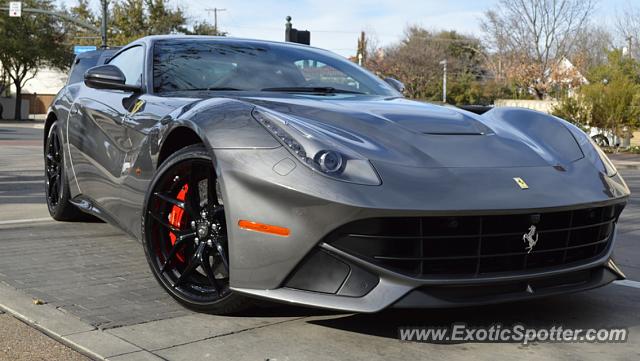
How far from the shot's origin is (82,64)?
780 cm

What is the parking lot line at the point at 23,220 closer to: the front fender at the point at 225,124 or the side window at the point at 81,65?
the side window at the point at 81,65

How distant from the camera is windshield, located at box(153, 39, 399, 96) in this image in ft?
13.8

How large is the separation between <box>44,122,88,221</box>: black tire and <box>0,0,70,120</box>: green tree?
42.6 meters

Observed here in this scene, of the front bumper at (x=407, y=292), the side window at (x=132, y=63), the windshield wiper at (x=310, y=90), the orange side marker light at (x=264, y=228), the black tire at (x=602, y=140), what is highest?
the side window at (x=132, y=63)

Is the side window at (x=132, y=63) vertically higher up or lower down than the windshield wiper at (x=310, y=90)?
higher up

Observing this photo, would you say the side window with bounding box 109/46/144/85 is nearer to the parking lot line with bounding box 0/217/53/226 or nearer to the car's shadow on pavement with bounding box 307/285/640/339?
the parking lot line with bounding box 0/217/53/226

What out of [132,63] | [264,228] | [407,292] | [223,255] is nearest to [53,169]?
[132,63]

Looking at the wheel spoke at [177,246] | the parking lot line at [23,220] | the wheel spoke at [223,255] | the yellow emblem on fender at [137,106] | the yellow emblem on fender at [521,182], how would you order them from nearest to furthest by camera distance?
the yellow emblem on fender at [521,182] → the wheel spoke at [223,255] → the wheel spoke at [177,246] → the yellow emblem on fender at [137,106] → the parking lot line at [23,220]

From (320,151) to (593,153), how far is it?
4.68 feet

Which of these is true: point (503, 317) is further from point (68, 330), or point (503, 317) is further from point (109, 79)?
point (109, 79)

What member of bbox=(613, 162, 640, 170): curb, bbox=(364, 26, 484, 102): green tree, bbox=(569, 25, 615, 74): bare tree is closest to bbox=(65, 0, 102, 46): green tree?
bbox=(364, 26, 484, 102): green tree

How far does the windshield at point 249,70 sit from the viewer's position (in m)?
4.20

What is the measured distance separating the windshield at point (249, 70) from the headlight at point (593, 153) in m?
1.23

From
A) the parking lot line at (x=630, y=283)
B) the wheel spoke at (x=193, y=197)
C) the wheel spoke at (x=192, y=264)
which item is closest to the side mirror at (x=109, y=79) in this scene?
the wheel spoke at (x=193, y=197)
